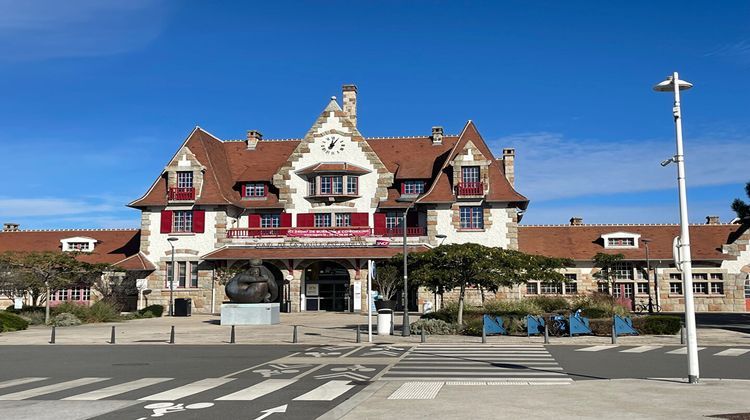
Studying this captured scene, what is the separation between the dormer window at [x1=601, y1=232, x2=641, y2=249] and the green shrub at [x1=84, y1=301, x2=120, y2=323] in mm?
31105

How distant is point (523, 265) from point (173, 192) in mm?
27267

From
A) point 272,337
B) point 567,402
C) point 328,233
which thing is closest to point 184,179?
point 328,233

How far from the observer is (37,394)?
11.8m

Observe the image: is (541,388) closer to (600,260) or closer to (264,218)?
(600,260)

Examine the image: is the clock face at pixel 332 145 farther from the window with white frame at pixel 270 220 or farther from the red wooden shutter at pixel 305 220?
the window with white frame at pixel 270 220

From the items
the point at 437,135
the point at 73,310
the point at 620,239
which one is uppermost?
the point at 437,135

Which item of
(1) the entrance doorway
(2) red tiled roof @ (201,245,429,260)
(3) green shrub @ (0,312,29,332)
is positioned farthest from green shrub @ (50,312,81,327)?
(1) the entrance doorway

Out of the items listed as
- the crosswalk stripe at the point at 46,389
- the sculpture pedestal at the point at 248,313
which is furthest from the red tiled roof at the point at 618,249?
the crosswalk stripe at the point at 46,389

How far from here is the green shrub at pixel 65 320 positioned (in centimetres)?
3297

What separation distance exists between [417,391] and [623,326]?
1572 centimetres

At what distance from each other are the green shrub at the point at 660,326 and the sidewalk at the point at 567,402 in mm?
13249

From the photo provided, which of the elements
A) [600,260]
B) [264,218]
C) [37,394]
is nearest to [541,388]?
[37,394]

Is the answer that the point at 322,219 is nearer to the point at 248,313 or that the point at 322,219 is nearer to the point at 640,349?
the point at 248,313

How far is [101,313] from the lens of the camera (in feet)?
118
